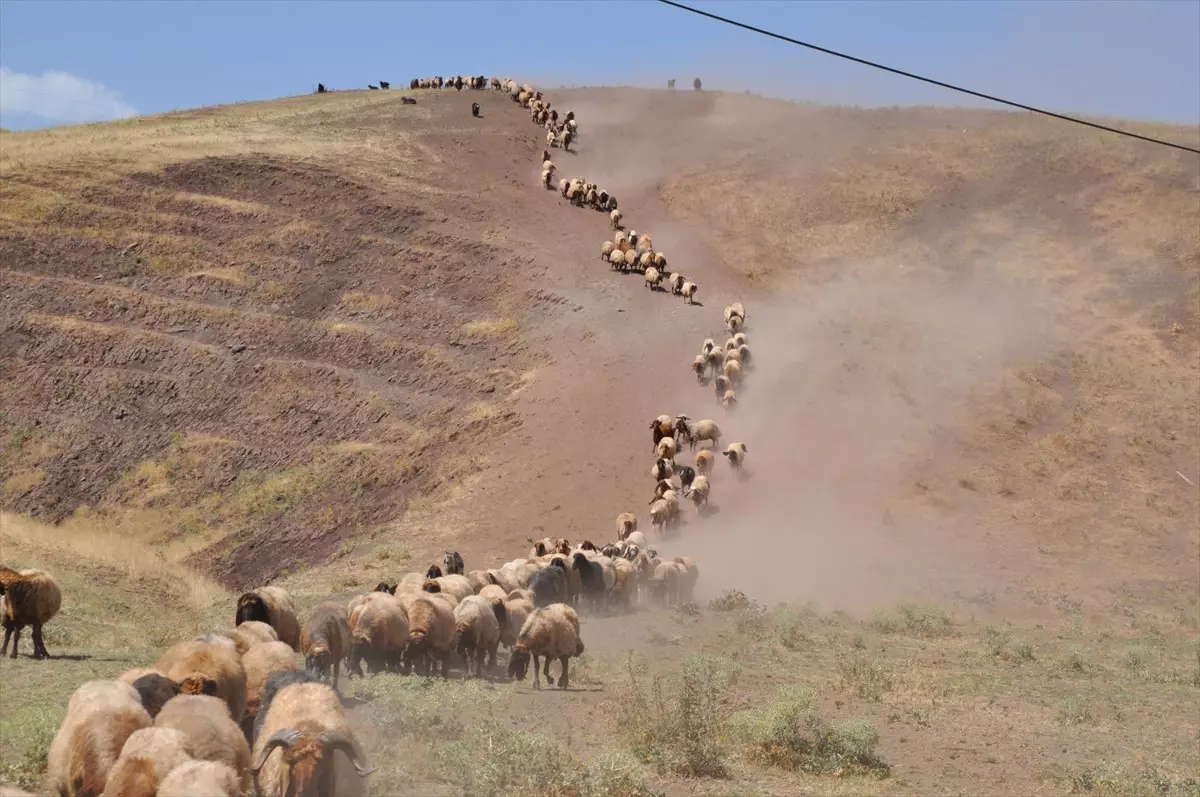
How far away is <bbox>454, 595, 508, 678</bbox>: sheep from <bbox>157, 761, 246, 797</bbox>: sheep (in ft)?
29.9

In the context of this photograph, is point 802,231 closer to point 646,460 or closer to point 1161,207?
point 1161,207

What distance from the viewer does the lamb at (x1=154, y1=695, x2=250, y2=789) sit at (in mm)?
9320

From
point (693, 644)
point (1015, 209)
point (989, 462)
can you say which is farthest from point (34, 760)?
point (1015, 209)

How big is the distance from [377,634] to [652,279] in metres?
32.5

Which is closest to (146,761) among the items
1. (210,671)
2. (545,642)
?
(210,671)

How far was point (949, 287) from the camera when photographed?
49.3 metres

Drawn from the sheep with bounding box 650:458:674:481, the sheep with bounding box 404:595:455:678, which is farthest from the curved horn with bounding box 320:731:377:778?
the sheep with bounding box 650:458:674:481

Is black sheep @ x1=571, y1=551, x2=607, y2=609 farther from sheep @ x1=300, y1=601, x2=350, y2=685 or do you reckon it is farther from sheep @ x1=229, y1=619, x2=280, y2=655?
sheep @ x1=229, y1=619, x2=280, y2=655

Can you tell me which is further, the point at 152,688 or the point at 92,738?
the point at 152,688

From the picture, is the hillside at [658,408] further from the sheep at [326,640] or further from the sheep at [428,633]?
the sheep at [428,633]

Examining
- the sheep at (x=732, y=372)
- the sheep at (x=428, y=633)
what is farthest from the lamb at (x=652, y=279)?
the sheep at (x=428, y=633)

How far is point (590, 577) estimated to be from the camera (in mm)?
24094

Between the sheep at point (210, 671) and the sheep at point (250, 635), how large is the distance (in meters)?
1.57

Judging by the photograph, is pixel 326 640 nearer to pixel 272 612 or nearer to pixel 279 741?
pixel 272 612
